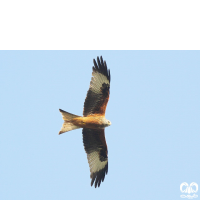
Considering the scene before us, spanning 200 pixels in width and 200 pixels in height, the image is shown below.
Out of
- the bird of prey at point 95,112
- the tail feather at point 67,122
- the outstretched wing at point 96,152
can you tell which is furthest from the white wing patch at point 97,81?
the outstretched wing at point 96,152

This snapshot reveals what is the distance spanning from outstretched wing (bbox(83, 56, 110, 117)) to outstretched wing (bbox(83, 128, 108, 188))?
2.07 feet

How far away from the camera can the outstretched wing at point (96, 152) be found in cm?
915

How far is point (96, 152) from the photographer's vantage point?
9336 millimetres

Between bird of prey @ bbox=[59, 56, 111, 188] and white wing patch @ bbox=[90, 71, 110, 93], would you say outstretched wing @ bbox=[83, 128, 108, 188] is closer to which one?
bird of prey @ bbox=[59, 56, 111, 188]

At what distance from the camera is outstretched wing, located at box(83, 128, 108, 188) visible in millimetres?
9148

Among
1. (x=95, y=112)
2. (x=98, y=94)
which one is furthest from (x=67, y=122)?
(x=98, y=94)

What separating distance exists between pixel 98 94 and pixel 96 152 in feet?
5.76

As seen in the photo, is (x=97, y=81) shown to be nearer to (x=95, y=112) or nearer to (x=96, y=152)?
(x=95, y=112)

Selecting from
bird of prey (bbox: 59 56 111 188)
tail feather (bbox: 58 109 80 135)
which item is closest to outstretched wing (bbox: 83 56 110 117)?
bird of prey (bbox: 59 56 111 188)

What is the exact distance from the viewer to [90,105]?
29.0 ft
